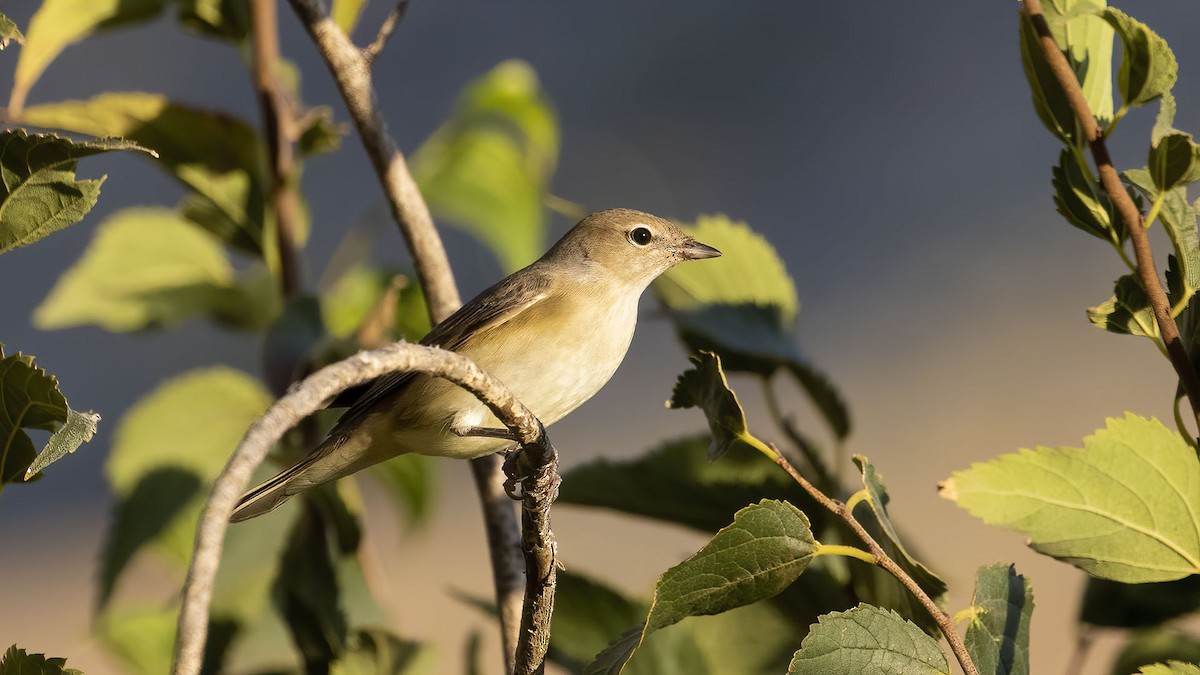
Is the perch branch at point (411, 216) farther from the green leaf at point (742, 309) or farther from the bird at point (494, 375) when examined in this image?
the green leaf at point (742, 309)

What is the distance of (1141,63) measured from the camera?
4.14 ft

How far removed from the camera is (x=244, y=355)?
293cm

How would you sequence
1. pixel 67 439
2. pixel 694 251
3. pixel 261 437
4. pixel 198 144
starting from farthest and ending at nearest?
pixel 694 251
pixel 198 144
pixel 67 439
pixel 261 437

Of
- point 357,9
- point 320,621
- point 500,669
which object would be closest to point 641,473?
point 320,621

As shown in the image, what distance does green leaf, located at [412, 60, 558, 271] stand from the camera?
264cm

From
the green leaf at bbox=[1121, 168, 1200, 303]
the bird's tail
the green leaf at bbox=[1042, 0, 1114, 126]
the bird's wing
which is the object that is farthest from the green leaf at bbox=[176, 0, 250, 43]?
the green leaf at bbox=[1121, 168, 1200, 303]

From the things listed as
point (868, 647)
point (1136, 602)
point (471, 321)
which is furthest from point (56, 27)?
point (1136, 602)

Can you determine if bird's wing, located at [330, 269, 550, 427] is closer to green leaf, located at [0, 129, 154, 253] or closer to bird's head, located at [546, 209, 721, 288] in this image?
bird's head, located at [546, 209, 721, 288]

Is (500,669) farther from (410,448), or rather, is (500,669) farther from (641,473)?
(641,473)

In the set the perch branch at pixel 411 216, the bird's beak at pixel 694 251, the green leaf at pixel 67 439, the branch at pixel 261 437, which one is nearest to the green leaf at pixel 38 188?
the green leaf at pixel 67 439

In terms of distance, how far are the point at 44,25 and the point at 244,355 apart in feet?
3.57

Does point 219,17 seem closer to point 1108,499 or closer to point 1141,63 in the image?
point 1141,63

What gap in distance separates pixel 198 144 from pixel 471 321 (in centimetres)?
59

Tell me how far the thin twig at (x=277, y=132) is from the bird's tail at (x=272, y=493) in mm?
426
